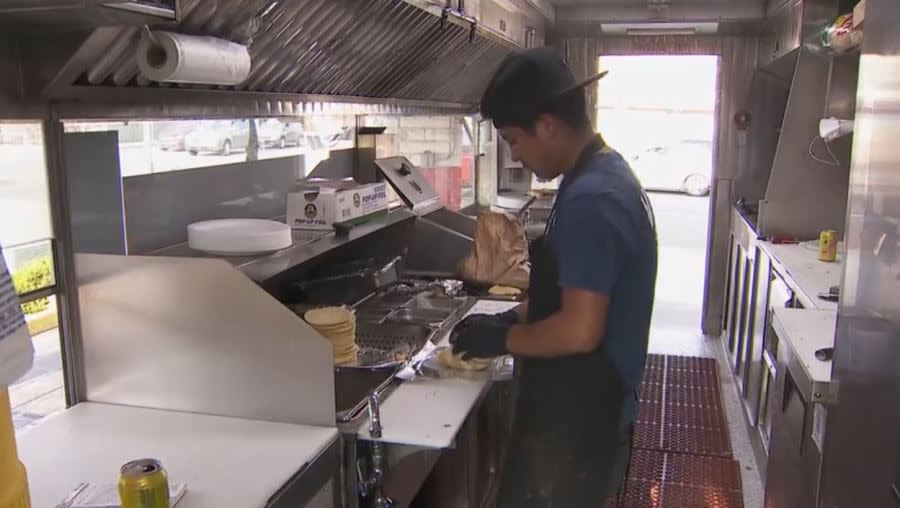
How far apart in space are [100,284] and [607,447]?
4.37 feet

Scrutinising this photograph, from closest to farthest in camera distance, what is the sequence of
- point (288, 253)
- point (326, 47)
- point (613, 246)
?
1. point (613, 246)
2. point (288, 253)
3. point (326, 47)

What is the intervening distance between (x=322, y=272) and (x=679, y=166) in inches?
430

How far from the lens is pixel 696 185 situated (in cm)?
1266

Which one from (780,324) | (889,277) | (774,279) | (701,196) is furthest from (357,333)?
(701,196)

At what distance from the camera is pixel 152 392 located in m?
1.89

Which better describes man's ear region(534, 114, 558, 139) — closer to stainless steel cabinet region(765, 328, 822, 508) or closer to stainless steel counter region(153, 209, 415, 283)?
stainless steel counter region(153, 209, 415, 283)

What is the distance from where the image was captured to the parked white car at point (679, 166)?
12492 mm

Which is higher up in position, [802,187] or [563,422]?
[802,187]

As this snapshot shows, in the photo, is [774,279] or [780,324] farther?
[774,279]

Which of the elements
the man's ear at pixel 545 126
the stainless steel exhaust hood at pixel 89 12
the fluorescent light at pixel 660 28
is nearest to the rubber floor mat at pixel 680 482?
the man's ear at pixel 545 126

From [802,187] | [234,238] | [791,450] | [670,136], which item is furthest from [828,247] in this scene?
[670,136]

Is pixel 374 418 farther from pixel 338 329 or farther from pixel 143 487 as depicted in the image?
pixel 143 487

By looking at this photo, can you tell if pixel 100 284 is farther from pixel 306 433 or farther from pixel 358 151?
pixel 358 151

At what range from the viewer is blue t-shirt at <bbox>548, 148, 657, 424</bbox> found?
158 cm
